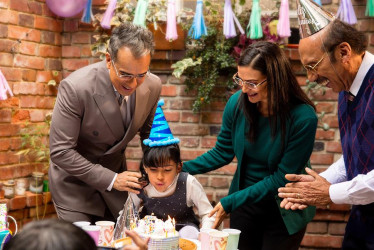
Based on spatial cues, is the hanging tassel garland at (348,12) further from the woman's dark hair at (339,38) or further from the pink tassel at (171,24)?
the woman's dark hair at (339,38)

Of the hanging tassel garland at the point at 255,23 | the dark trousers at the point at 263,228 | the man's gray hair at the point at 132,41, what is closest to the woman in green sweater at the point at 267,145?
the dark trousers at the point at 263,228

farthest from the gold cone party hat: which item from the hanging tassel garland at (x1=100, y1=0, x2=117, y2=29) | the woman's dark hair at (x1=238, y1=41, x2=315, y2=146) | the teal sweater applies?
the hanging tassel garland at (x1=100, y1=0, x2=117, y2=29)

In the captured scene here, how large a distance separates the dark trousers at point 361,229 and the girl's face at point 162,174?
2.70ft

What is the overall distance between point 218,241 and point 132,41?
89cm

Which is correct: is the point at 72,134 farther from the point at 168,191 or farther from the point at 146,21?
the point at 146,21

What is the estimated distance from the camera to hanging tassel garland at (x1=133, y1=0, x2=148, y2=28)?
2953mm

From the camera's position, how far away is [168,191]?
7.43 ft

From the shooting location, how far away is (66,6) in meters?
3.20

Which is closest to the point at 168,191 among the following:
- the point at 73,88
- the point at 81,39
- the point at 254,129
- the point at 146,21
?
the point at 254,129

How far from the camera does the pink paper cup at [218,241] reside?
159 centimetres

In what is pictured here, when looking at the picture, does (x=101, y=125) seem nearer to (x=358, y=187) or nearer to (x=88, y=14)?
(x=358, y=187)

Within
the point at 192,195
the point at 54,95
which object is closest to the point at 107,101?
the point at 192,195

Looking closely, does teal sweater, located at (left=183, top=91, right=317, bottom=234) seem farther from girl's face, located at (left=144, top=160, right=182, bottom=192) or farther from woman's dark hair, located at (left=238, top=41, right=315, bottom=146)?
girl's face, located at (left=144, top=160, right=182, bottom=192)

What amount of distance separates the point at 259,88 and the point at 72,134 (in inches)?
32.2
